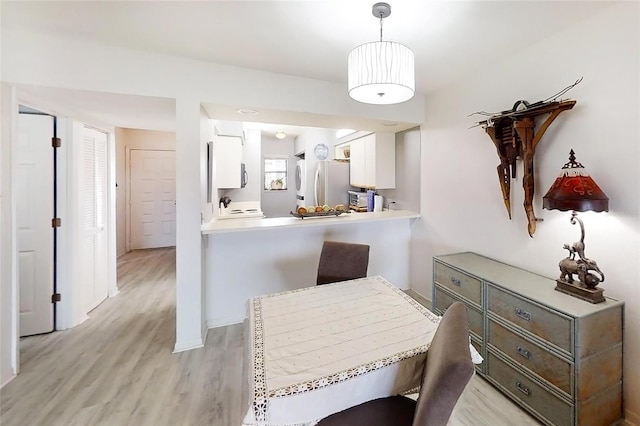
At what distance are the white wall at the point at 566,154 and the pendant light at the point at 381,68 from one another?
1281mm

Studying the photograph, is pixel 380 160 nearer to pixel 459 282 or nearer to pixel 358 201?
pixel 358 201

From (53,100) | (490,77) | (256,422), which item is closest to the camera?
(256,422)

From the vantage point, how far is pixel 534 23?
→ 1819mm

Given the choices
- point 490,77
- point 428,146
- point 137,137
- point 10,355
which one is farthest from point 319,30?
point 137,137

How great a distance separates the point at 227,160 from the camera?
4.27 metres

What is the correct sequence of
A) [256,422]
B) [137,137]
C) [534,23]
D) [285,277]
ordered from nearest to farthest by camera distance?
[256,422] → [534,23] → [285,277] → [137,137]

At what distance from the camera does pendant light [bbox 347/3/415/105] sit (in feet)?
4.46

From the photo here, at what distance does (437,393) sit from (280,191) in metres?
6.74

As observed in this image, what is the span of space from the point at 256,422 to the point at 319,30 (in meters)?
2.18

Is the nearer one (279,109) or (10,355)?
(10,355)

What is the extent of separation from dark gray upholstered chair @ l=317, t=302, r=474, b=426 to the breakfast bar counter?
1.71 meters

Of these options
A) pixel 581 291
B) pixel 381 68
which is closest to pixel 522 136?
pixel 581 291

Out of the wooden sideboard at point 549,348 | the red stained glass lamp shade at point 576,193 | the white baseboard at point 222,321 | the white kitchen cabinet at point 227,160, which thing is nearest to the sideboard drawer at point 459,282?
the wooden sideboard at point 549,348

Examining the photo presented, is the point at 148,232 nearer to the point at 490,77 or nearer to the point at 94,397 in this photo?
the point at 94,397
